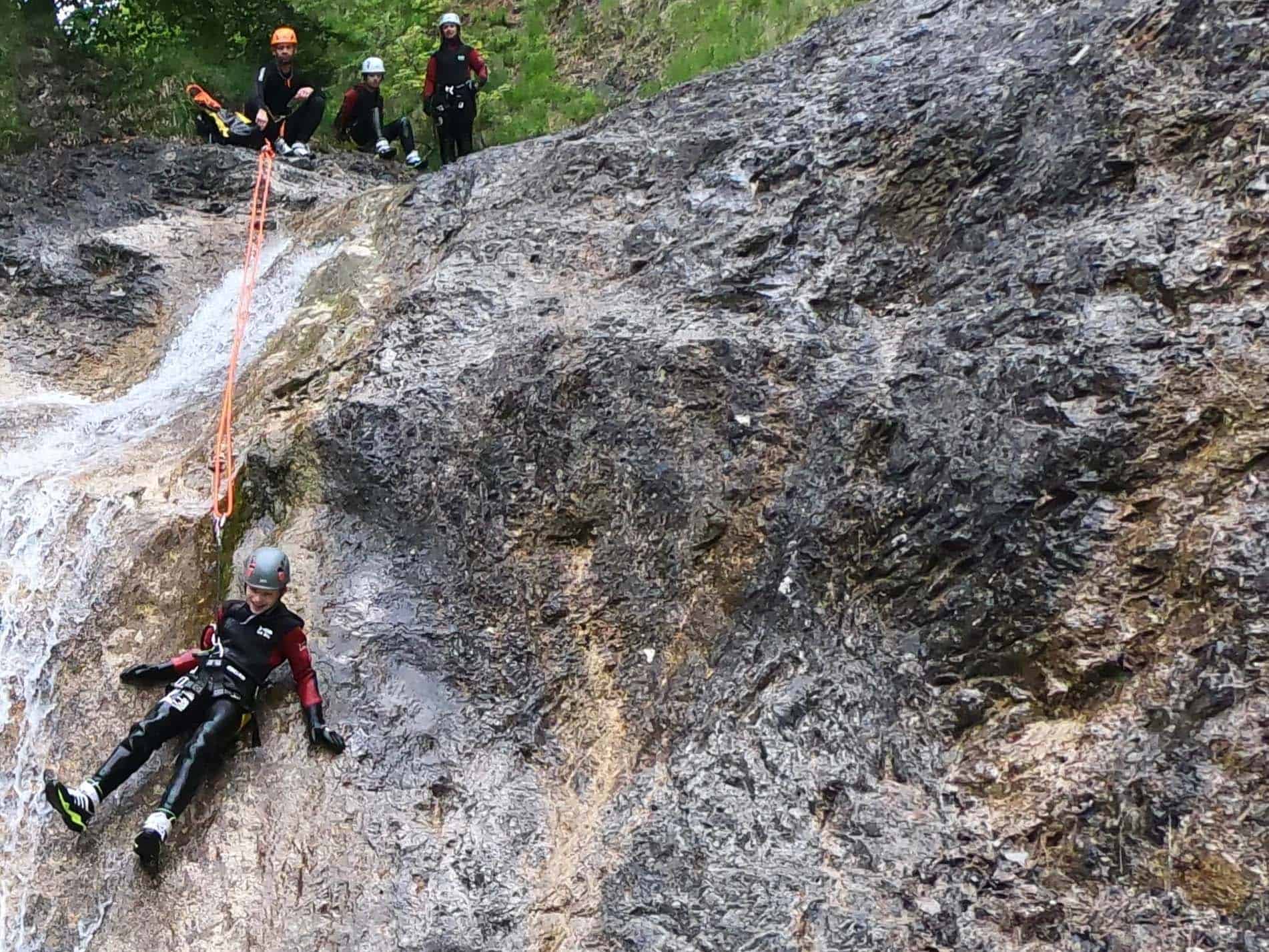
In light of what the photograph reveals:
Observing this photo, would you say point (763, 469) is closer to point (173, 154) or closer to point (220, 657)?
point (220, 657)

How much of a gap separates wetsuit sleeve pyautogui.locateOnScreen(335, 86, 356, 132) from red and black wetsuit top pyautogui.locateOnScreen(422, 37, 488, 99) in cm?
129

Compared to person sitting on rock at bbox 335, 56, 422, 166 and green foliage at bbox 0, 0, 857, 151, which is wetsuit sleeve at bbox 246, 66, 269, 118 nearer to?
person sitting on rock at bbox 335, 56, 422, 166

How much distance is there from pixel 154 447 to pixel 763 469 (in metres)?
4.86

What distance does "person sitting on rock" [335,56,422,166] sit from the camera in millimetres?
11344

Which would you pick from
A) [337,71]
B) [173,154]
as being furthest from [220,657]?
[337,71]

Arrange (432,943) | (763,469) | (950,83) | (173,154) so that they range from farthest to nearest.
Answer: (173,154), (950,83), (763,469), (432,943)

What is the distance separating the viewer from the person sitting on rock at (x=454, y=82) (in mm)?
10512

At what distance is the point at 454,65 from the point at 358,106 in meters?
1.66

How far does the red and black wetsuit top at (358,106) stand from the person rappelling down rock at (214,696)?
787 centimetres

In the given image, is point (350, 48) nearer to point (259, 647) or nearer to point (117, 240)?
point (117, 240)

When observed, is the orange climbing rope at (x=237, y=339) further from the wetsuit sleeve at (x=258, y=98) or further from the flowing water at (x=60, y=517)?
the wetsuit sleeve at (x=258, y=98)

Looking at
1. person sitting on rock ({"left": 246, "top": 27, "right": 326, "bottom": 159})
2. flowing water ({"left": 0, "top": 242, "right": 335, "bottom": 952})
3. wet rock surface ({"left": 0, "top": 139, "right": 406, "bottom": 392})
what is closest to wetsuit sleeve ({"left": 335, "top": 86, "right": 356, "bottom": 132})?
person sitting on rock ({"left": 246, "top": 27, "right": 326, "bottom": 159})

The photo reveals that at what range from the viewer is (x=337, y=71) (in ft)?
43.1

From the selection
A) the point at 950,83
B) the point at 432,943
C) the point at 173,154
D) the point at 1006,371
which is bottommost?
the point at 432,943
